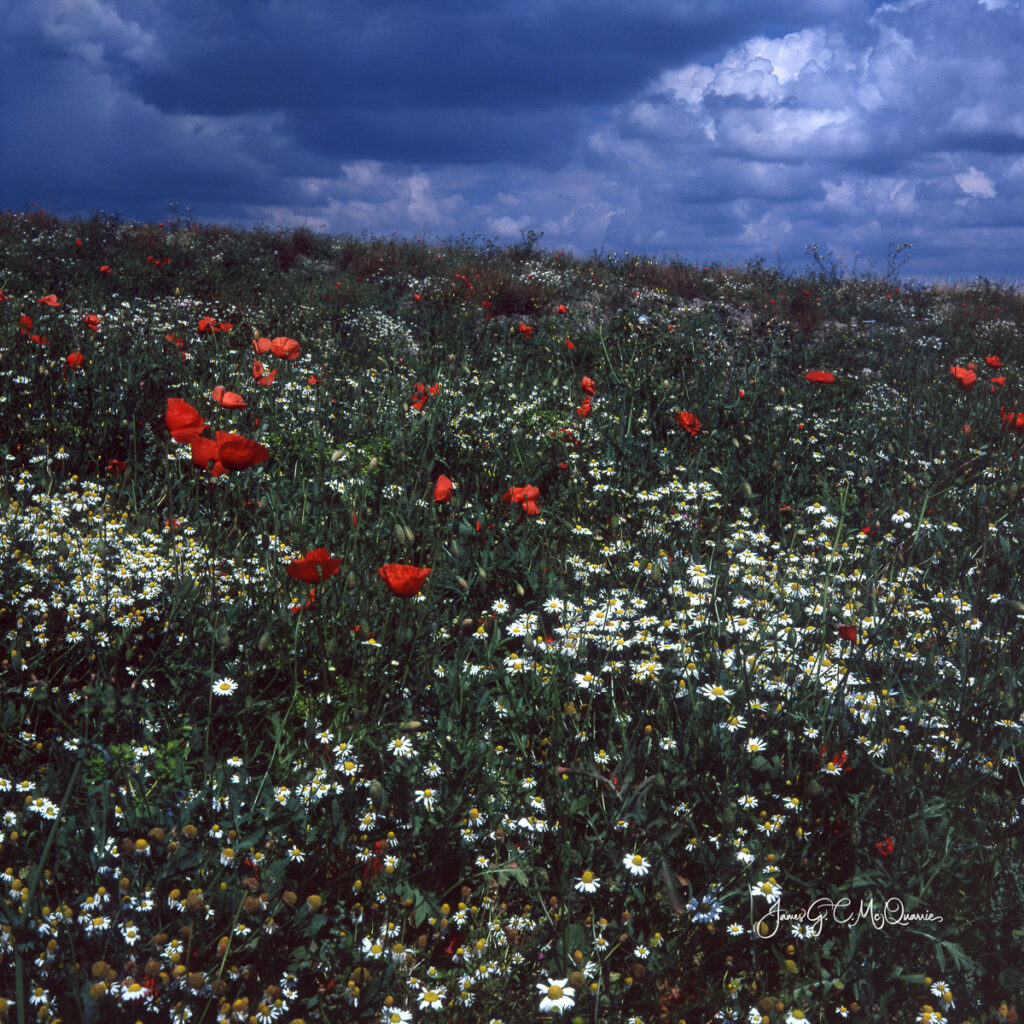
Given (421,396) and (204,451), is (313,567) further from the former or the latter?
(421,396)

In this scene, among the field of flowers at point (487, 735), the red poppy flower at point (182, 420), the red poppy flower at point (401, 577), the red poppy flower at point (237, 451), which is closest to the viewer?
the field of flowers at point (487, 735)

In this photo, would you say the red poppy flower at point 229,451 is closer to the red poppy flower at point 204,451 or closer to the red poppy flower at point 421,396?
the red poppy flower at point 204,451

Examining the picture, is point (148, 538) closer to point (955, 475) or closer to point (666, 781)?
point (666, 781)

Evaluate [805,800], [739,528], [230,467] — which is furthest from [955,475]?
[230,467]

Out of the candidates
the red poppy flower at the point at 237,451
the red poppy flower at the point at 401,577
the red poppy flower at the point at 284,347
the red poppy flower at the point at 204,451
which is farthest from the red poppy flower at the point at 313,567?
the red poppy flower at the point at 284,347

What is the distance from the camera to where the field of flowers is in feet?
6.34

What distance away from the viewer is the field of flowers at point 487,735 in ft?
6.34

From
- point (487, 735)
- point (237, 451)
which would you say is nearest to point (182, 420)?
point (237, 451)

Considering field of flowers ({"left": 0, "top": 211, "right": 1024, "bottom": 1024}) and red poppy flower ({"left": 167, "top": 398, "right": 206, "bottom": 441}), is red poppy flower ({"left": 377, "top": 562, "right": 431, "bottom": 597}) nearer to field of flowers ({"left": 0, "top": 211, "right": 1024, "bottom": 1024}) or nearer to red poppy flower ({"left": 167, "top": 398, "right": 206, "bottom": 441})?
field of flowers ({"left": 0, "top": 211, "right": 1024, "bottom": 1024})

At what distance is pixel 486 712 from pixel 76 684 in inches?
62.9

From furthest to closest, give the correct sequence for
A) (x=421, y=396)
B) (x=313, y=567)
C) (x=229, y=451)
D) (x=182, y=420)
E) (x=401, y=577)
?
1. (x=421, y=396)
2. (x=182, y=420)
3. (x=229, y=451)
4. (x=401, y=577)
5. (x=313, y=567)

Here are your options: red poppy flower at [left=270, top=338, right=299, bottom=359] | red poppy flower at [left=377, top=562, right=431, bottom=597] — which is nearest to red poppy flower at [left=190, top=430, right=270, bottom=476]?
red poppy flower at [left=377, top=562, right=431, bottom=597]

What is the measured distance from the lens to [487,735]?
2.64 meters

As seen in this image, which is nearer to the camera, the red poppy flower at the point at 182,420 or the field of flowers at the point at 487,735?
the field of flowers at the point at 487,735
